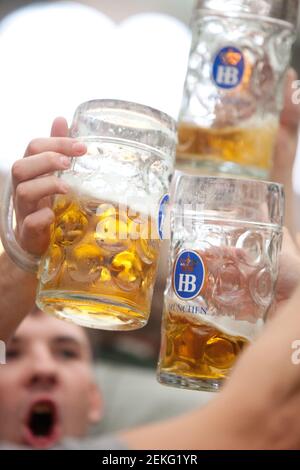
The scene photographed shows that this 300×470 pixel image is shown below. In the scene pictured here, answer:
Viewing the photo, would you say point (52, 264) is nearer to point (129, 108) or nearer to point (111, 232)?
point (111, 232)

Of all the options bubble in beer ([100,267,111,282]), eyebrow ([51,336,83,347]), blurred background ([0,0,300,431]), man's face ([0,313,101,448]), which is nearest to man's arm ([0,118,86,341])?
bubble in beer ([100,267,111,282])

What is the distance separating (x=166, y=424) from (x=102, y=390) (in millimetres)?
2503

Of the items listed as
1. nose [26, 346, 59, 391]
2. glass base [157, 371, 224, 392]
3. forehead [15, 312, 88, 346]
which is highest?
glass base [157, 371, 224, 392]

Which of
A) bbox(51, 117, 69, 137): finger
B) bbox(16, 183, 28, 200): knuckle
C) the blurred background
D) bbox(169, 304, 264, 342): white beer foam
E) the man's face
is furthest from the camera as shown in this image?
the blurred background

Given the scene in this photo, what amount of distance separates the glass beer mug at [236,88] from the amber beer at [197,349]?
0.22 meters

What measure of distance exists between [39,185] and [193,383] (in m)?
0.28

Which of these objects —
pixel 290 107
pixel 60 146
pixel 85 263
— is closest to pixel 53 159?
pixel 60 146

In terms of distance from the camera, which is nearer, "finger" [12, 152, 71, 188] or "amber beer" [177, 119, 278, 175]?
"finger" [12, 152, 71, 188]

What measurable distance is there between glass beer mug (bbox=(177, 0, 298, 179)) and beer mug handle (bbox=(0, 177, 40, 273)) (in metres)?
0.21

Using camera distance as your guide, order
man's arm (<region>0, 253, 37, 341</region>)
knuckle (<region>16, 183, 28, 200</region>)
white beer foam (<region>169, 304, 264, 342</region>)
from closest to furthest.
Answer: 1. white beer foam (<region>169, 304, 264, 342</region>)
2. knuckle (<region>16, 183, 28, 200</region>)
3. man's arm (<region>0, 253, 37, 341</region>)

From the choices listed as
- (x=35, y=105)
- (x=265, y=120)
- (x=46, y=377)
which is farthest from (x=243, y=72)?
(x=35, y=105)

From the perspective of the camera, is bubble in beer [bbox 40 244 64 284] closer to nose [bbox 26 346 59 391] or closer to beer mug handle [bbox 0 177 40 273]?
beer mug handle [bbox 0 177 40 273]

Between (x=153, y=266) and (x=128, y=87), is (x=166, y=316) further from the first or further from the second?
(x=128, y=87)

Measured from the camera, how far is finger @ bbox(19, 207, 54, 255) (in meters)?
1.04
